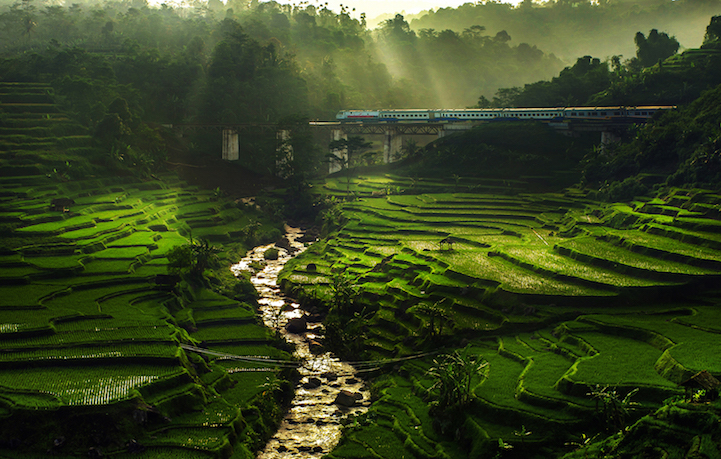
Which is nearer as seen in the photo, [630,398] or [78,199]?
[630,398]

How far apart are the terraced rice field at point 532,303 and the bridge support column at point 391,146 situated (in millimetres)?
26931

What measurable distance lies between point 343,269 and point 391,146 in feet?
132

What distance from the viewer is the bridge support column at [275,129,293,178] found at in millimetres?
81625

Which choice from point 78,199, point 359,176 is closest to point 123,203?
point 78,199

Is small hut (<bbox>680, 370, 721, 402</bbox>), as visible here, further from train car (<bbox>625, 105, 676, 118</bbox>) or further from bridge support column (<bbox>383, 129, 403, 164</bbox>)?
bridge support column (<bbox>383, 129, 403, 164</bbox>)

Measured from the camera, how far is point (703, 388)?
21.5 metres

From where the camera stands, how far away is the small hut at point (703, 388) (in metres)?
20.8

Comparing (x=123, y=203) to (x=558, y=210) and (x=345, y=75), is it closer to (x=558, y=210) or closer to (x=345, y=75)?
(x=558, y=210)

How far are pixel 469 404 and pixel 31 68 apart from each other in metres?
79.2

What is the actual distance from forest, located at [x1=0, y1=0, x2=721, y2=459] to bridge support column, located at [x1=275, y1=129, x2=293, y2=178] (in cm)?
66

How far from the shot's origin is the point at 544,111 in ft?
247

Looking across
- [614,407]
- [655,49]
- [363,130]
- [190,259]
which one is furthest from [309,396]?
[655,49]

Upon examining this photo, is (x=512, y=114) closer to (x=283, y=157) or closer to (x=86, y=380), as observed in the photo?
(x=283, y=157)

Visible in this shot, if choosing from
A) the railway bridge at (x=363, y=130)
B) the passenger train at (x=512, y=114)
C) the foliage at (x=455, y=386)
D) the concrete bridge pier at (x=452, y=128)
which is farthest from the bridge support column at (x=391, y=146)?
the foliage at (x=455, y=386)
